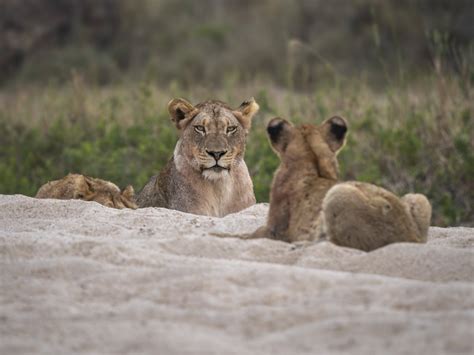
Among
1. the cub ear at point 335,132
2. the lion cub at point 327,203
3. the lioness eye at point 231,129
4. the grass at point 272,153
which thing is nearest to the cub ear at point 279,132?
the lion cub at point 327,203

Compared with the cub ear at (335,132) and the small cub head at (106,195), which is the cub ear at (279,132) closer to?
the cub ear at (335,132)

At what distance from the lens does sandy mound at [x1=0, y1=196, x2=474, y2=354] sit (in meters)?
4.12

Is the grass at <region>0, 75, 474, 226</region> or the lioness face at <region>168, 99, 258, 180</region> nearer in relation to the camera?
the lioness face at <region>168, 99, 258, 180</region>

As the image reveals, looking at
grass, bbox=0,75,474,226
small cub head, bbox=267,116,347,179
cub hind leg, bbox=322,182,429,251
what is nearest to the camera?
cub hind leg, bbox=322,182,429,251

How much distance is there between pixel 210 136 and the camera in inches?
318

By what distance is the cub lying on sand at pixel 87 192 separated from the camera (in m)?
8.33

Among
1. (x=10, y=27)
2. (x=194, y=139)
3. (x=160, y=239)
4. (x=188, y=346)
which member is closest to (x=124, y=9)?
(x=10, y=27)

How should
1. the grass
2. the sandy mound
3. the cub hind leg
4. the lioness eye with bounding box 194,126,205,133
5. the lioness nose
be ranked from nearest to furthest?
1. the sandy mound
2. the cub hind leg
3. the lioness nose
4. the lioness eye with bounding box 194,126,205,133
5. the grass

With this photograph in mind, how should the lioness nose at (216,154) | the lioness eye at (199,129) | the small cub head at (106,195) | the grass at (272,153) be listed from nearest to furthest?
1. the lioness nose at (216,154)
2. the lioness eye at (199,129)
3. the small cub head at (106,195)
4. the grass at (272,153)

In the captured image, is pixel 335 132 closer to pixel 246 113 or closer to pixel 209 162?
pixel 209 162

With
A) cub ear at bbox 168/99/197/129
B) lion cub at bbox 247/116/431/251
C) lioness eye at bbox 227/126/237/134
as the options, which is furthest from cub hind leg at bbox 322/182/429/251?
cub ear at bbox 168/99/197/129

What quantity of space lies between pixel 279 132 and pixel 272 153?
6155 mm

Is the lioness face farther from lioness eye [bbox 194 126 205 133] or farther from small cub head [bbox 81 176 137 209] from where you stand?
small cub head [bbox 81 176 137 209]

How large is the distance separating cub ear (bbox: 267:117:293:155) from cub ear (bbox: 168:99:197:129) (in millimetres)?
2031
